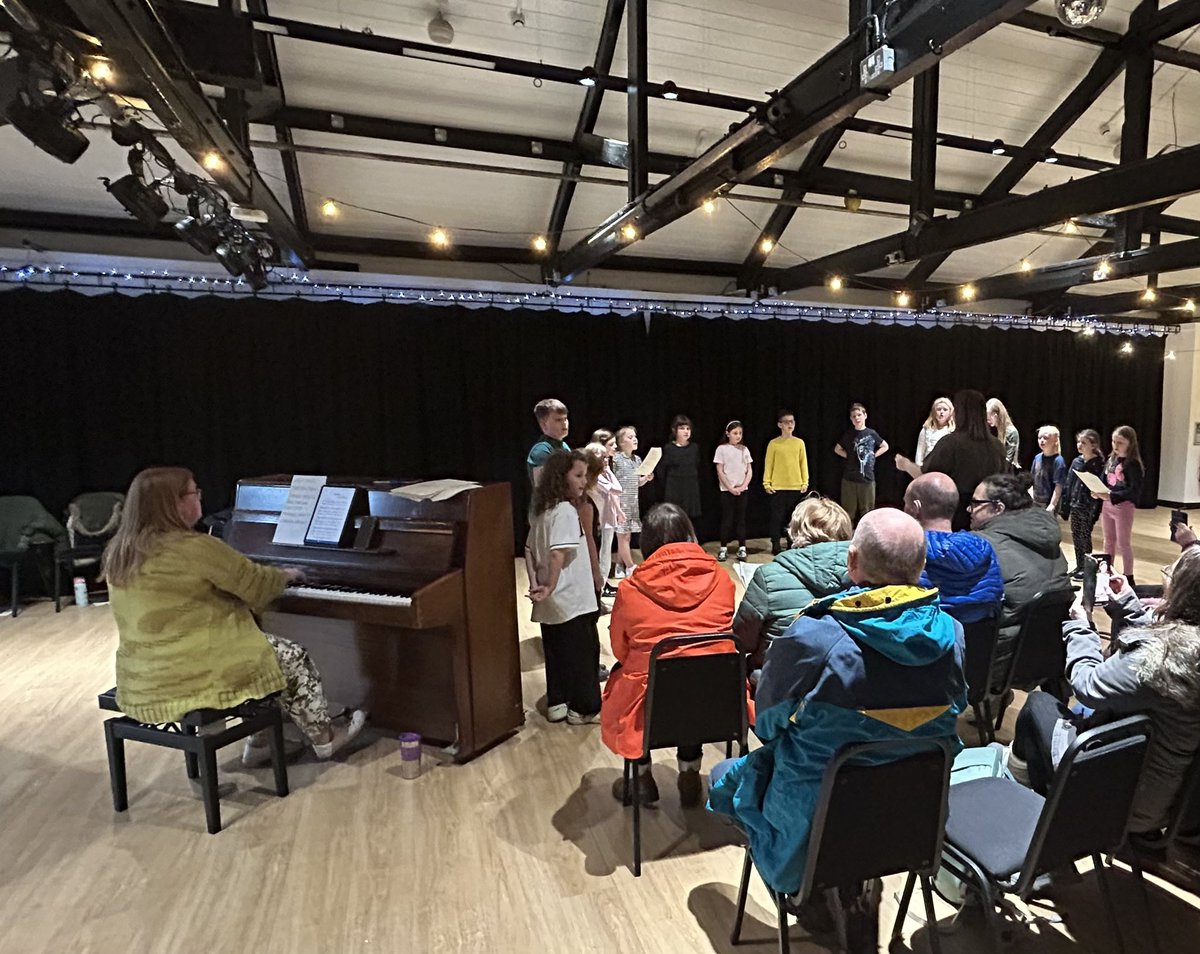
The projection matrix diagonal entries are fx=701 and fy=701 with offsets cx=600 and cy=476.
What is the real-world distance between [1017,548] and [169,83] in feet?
12.1

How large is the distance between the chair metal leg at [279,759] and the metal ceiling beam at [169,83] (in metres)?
2.39

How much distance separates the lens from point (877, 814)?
150 cm

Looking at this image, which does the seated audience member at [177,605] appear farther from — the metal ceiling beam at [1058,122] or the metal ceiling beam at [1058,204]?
the metal ceiling beam at [1058,122]

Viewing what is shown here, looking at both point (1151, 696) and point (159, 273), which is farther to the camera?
point (159, 273)

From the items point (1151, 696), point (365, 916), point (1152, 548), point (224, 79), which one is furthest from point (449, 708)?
point (1152, 548)

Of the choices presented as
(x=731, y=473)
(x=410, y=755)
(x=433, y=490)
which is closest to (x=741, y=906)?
(x=410, y=755)

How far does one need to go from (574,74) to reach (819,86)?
1773 millimetres

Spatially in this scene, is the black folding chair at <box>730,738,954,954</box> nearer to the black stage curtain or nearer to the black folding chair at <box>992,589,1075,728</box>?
the black folding chair at <box>992,589,1075,728</box>

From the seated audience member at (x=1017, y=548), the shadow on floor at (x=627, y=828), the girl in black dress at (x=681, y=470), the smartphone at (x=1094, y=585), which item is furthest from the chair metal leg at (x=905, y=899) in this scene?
the girl in black dress at (x=681, y=470)

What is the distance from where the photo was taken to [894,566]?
1551 millimetres

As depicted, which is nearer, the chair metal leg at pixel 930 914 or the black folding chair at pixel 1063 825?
the black folding chair at pixel 1063 825

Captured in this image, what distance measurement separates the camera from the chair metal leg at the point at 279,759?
2650mm

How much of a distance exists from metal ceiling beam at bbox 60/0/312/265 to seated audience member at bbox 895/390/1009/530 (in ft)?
12.9

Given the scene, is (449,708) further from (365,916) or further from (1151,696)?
(1151,696)
